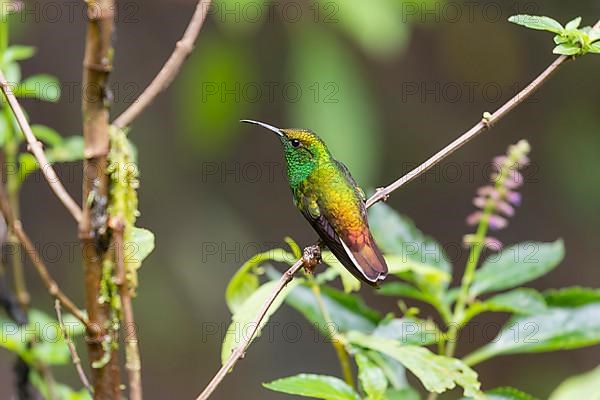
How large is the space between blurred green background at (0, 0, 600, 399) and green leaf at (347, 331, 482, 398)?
3019 millimetres

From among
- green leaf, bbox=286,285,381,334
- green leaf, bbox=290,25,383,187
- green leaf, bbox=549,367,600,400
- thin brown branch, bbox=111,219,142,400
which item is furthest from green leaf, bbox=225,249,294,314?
green leaf, bbox=290,25,383,187

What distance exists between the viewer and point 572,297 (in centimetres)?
157

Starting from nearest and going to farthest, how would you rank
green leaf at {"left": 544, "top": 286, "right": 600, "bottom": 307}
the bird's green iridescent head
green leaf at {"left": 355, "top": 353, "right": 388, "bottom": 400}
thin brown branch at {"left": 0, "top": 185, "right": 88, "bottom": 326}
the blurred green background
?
thin brown branch at {"left": 0, "top": 185, "right": 88, "bottom": 326}
green leaf at {"left": 355, "top": 353, "right": 388, "bottom": 400}
green leaf at {"left": 544, "top": 286, "right": 600, "bottom": 307}
the bird's green iridescent head
the blurred green background

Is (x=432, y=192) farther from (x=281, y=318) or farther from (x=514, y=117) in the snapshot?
(x=281, y=318)

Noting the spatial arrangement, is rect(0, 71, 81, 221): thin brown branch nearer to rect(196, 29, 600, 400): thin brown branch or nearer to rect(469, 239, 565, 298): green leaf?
rect(196, 29, 600, 400): thin brown branch

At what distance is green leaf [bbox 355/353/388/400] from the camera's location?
1.28m

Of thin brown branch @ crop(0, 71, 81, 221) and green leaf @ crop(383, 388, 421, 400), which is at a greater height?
thin brown branch @ crop(0, 71, 81, 221)

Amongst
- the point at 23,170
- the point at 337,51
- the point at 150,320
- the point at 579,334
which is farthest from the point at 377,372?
the point at 150,320

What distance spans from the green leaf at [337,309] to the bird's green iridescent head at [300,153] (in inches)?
10.4

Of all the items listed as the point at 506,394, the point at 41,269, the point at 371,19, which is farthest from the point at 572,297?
the point at 371,19

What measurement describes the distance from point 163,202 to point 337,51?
7.36 feet

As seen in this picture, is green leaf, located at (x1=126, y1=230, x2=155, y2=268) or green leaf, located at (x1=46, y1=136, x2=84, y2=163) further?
green leaf, located at (x1=46, y1=136, x2=84, y2=163)

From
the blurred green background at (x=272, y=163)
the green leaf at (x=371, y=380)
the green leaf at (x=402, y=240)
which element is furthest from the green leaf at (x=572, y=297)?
the blurred green background at (x=272, y=163)

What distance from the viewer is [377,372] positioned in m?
1.31
